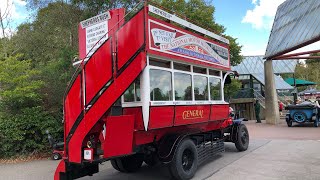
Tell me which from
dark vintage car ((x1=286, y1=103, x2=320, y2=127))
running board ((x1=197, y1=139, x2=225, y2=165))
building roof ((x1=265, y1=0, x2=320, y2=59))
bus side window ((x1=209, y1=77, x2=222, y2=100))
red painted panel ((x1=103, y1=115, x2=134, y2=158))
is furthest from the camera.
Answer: dark vintage car ((x1=286, y1=103, x2=320, y2=127))

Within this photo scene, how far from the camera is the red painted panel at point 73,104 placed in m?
6.18

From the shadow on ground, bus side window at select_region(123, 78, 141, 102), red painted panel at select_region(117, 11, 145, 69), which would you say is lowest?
the shadow on ground

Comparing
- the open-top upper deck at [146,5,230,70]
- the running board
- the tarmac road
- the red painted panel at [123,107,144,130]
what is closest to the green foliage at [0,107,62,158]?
the tarmac road

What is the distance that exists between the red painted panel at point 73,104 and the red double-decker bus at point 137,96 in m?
0.02

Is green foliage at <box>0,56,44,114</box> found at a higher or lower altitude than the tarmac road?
higher

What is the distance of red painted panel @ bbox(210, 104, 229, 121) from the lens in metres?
8.78

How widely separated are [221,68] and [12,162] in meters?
6.99

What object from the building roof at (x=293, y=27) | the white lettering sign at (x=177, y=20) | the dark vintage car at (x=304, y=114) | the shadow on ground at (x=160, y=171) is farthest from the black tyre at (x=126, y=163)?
the dark vintage car at (x=304, y=114)

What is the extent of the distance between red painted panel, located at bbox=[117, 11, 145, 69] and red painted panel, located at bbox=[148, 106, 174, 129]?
1.14 meters

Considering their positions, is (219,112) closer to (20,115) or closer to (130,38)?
(130,38)

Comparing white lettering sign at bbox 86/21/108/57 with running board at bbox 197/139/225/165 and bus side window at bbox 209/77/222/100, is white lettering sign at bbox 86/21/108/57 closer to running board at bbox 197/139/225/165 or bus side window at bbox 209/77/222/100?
bus side window at bbox 209/77/222/100

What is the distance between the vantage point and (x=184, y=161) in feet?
24.4

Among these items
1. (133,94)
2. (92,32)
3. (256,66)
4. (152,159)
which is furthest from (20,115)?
(256,66)

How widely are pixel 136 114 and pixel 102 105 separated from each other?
0.87 meters
